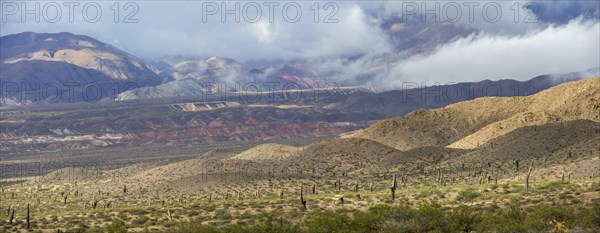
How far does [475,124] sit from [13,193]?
6994 cm

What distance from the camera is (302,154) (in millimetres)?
108125

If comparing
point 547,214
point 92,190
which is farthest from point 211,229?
point 92,190

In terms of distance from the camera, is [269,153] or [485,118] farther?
[269,153]

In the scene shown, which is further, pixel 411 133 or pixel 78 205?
pixel 411 133

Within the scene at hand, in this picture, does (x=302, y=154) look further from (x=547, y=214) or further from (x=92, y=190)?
(x=547, y=214)

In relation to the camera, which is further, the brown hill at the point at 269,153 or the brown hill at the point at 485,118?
the brown hill at the point at 269,153

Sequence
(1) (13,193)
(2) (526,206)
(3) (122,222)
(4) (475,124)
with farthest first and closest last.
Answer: (4) (475,124) < (1) (13,193) < (3) (122,222) < (2) (526,206)

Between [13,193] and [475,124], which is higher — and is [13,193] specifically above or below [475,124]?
below

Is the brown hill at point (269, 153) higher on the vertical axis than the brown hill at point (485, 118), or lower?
lower

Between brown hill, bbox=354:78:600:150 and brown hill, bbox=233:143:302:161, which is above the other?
brown hill, bbox=354:78:600:150

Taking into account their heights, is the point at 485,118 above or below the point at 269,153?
above

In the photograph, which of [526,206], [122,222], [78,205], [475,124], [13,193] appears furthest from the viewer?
[475,124]

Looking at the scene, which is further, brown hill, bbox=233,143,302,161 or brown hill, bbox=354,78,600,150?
brown hill, bbox=233,143,302,161

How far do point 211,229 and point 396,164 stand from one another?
60194mm
